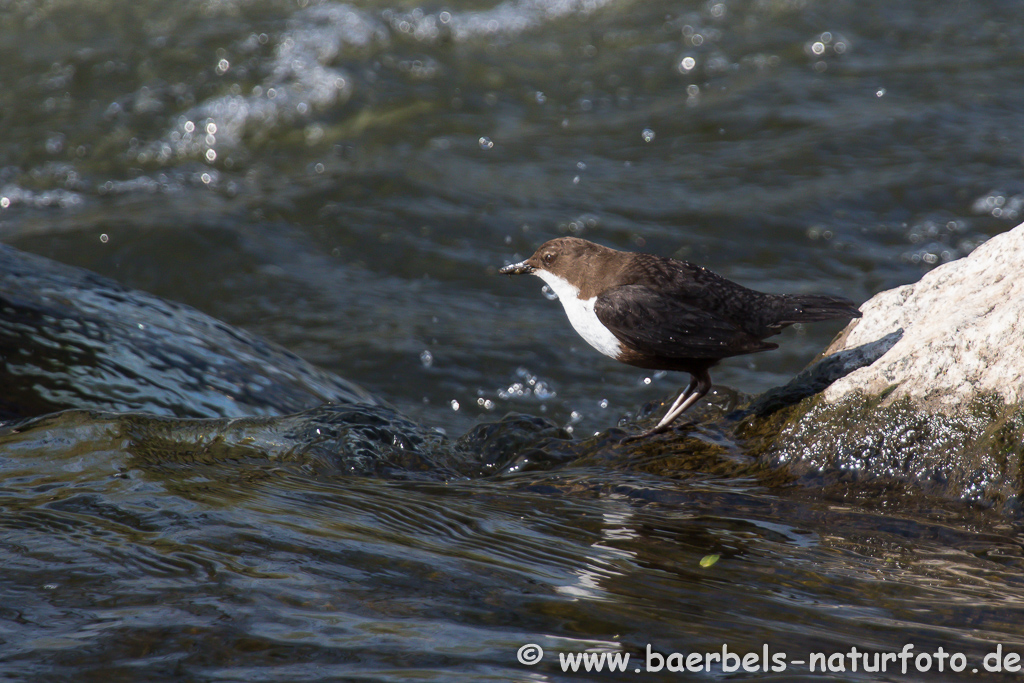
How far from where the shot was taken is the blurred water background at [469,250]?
8.52ft

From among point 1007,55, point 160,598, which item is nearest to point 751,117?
point 1007,55

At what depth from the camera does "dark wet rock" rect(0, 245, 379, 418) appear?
4.40 meters

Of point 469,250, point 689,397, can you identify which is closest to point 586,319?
point 689,397

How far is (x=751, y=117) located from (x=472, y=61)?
2.93 meters

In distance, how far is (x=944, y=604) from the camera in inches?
106

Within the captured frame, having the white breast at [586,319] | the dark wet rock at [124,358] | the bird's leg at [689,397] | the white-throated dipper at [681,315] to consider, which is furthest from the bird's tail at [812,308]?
the dark wet rock at [124,358]

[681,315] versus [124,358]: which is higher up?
[681,315]

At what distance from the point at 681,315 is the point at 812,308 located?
0.48 metres

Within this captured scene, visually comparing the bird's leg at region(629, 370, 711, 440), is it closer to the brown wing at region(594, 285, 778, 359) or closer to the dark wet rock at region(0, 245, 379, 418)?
the brown wing at region(594, 285, 778, 359)

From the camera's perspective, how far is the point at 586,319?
4.00 m

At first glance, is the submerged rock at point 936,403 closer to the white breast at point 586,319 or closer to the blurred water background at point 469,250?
the blurred water background at point 469,250

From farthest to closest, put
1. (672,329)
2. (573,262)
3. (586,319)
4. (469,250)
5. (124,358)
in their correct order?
(469,250) → (124,358) → (573,262) → (586,319) → (672,329)

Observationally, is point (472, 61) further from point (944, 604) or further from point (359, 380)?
point (944, 604)

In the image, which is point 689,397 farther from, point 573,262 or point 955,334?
point 955,334
